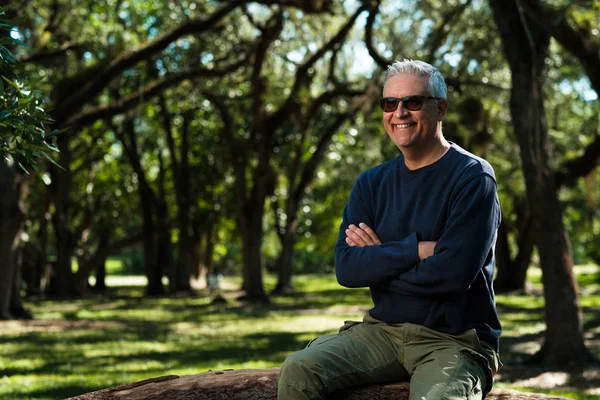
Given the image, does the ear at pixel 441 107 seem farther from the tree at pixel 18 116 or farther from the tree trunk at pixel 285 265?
the tree trunk at pixel 285 265

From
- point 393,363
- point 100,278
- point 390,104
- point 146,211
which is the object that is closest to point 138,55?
point 146,211

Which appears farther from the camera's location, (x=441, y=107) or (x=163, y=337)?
(x=163, y=337)

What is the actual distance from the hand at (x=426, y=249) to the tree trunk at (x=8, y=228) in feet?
42.5

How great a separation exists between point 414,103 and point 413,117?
0.20ft

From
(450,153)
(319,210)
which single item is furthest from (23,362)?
(319,210)

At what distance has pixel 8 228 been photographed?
15.4 m

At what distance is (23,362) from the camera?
10750 mm

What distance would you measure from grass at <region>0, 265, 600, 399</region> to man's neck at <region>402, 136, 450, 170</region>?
18.4ft

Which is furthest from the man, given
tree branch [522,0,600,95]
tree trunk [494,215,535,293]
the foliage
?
tree trunk [494,215,535,293]

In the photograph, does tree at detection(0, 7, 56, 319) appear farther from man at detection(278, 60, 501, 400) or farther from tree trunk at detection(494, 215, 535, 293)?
tree trunk at detection(494, 215, 535, 293)

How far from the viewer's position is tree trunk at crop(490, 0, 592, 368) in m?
9.82

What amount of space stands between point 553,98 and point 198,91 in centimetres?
925

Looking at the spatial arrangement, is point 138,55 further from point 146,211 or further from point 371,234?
point 371,234

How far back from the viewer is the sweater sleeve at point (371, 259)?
3539mm
